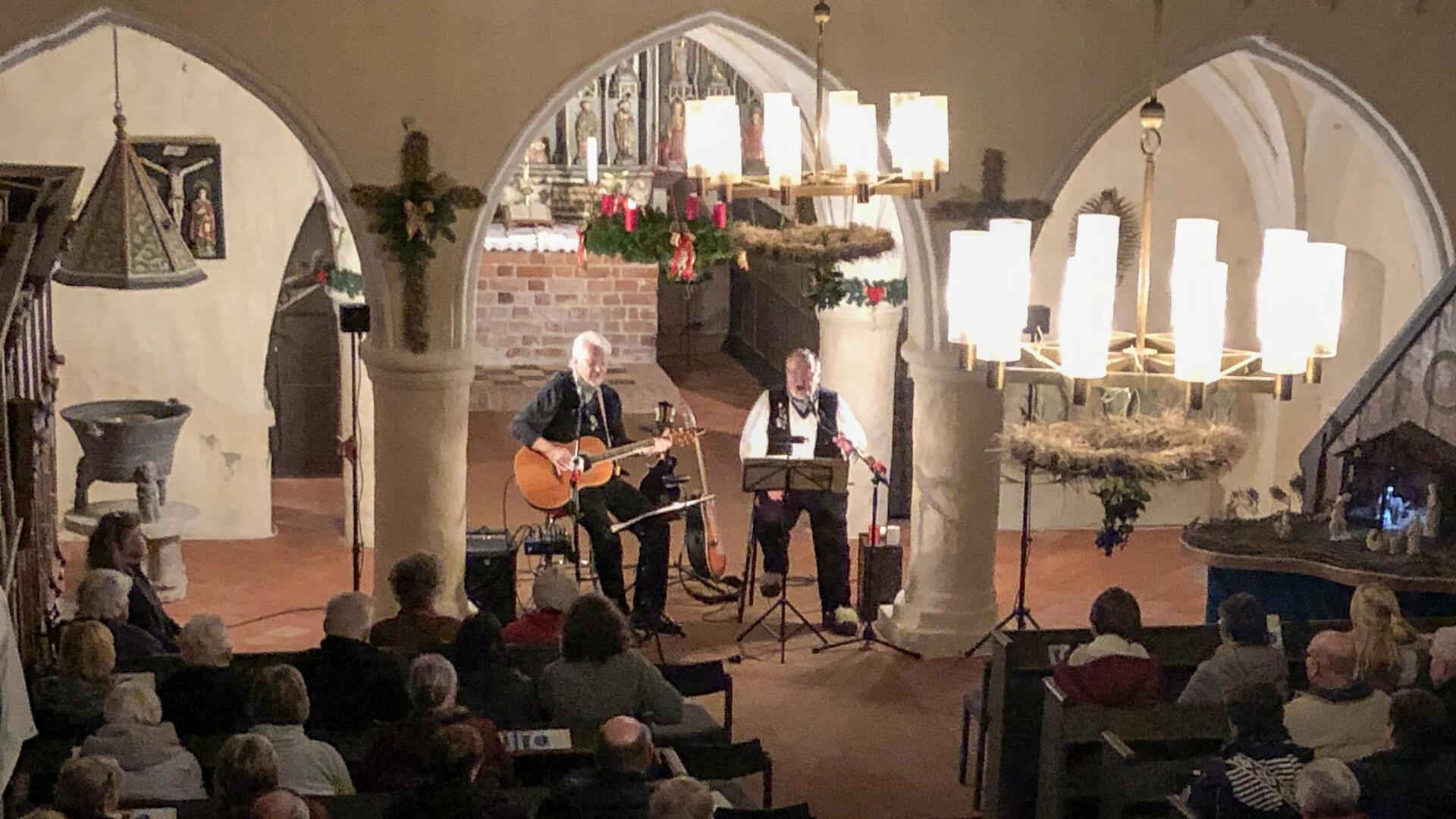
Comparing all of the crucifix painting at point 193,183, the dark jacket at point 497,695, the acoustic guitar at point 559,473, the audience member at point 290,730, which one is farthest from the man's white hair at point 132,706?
the crucifix painting at point 193,183

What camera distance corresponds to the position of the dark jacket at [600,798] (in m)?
4.97

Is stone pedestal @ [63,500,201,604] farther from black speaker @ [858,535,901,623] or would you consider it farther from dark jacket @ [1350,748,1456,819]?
dark jacket @ [1350,748,1456,819]

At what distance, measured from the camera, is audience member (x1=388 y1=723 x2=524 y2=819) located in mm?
4816

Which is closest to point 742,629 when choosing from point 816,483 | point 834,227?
point 816,483

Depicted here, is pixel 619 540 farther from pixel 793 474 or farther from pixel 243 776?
pixel 243 776

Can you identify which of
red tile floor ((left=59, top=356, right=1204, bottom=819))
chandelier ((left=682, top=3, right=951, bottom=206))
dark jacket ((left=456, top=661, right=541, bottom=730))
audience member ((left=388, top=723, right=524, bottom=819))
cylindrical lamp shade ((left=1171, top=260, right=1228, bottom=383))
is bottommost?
red tile floor ((left=59, top=356, right=1204, bottom=819))

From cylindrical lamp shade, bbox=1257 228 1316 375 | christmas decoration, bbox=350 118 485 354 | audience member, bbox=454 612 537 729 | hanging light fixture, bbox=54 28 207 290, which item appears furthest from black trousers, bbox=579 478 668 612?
cylindrical lamp shade, bbox=1257 228 1316 375

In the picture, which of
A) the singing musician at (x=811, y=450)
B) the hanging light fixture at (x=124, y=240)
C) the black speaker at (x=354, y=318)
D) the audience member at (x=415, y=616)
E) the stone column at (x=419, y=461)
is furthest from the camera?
the singing musician at (x=811, y=450)

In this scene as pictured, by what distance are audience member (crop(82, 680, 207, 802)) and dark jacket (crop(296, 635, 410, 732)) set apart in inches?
29.3

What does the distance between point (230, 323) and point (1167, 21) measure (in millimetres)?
6533

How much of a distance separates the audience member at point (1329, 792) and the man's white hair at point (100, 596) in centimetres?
423

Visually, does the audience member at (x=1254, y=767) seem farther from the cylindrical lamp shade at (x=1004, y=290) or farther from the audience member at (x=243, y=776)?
the audience member at (x=243, y=776)

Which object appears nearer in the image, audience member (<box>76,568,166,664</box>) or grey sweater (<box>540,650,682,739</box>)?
grey sweater (<box>540,650,682,739</box>)

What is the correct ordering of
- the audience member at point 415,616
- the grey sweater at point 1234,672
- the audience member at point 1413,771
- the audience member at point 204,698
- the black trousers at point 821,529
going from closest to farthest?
the audience member at point 1413,771 < the audience member at point 204,698 < the grey sweater at point 1234,672 < the audience member at point 415,616 < the black trousers at point 821,529
